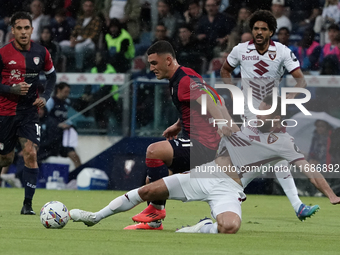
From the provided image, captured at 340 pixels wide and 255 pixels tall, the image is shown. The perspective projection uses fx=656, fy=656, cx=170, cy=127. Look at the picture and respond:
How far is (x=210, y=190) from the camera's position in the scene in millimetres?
5559

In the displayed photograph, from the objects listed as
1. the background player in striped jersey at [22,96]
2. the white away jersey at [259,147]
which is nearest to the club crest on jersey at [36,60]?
the background player in striped jersey at [22,96]

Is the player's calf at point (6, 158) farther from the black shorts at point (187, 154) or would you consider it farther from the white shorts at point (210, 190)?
the white shorts at point (210, 190)

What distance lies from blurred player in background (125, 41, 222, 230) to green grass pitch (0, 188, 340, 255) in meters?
0.47

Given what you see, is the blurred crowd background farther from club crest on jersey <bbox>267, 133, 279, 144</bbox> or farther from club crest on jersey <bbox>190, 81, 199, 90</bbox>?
club crest on jersey <bbox>190, 81, 199, 90</bbox>

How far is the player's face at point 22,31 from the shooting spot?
734cm

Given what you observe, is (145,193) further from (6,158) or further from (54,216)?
(6,158)

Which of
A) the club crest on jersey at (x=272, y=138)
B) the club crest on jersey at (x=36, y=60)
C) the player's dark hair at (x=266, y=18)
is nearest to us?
the club crest on jersey at (x=272, y=138)

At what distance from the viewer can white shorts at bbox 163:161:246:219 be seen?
5.46m

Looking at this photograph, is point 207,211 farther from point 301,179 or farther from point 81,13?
point 81,13

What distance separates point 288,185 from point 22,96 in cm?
314

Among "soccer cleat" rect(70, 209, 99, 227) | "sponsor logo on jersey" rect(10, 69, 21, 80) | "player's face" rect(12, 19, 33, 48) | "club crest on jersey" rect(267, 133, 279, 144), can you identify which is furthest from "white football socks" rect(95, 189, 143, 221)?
"player's face" rect(12, 19, 33, 48)

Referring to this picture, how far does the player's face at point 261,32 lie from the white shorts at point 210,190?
2100 millimetres

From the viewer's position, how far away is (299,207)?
675 centimetres

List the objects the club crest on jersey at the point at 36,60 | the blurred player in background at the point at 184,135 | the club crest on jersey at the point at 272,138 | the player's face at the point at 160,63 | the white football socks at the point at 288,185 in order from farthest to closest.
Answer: the club crest on jersey at the point at 36,60, the white football socks at the point at 288,185, the club crest on jersey at the point at 272,138, the player's face at the point at 160,63, the blurred player in background at the point at 184,135
